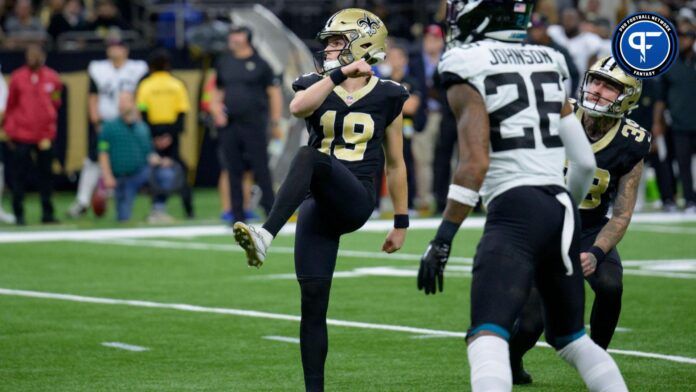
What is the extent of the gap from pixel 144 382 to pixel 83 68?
15.1m

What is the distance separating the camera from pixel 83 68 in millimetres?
21844

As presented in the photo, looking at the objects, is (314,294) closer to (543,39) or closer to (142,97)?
(543,39)

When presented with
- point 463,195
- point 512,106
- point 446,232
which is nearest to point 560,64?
point 512,106

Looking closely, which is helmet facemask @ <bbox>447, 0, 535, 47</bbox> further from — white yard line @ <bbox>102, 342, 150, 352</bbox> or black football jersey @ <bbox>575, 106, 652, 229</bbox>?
white yard line @ <bbox>102, 342, 150, 352</bbox>

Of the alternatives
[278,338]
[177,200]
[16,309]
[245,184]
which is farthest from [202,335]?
[177,200]

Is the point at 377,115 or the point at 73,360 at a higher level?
the point at 377,115

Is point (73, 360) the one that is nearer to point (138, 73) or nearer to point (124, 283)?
point (124, 283)

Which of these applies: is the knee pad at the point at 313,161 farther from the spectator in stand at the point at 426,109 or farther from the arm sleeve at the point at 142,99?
the spectator in stand at the point at 426,109

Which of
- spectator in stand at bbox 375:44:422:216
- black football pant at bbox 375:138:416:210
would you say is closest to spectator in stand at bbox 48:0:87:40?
spectator in stand at bbox 375:44:422:216

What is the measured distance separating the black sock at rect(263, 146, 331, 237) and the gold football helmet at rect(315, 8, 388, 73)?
0.55m

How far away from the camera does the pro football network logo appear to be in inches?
288

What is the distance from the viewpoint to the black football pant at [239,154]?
16.0 metres

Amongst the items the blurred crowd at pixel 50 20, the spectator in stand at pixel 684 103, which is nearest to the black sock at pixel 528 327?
the spectator in stand at pixel 684 103

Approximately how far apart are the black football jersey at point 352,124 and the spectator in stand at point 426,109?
1122cm
